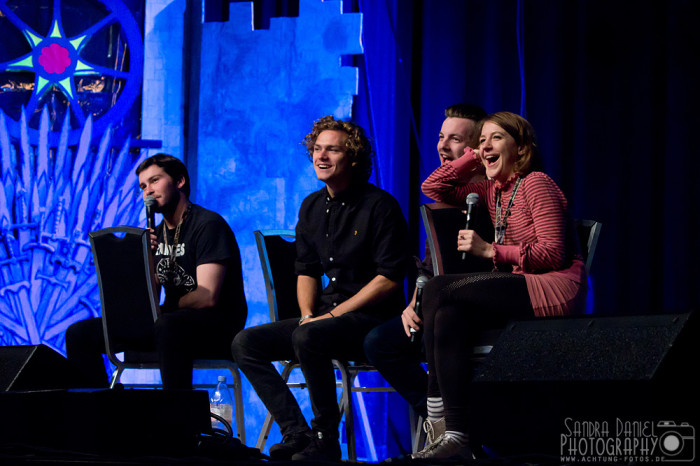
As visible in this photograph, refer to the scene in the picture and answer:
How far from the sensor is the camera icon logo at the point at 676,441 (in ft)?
4.03

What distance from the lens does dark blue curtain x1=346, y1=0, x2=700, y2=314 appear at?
341 centimetres

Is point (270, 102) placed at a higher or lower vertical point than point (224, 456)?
higher

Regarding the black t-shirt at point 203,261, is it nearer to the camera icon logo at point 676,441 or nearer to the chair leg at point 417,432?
the chair leg at point 417,432

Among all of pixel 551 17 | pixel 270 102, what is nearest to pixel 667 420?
pixel 551 17

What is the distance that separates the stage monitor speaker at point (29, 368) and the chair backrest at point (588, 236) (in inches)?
59.9

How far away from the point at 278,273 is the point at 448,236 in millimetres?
830

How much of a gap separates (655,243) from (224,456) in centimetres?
243

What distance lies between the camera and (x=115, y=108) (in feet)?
14.2

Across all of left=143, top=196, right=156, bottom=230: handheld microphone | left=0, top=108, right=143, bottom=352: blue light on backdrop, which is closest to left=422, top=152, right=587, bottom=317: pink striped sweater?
left=143, top=196, right=156, bottom=230: handheld microphone

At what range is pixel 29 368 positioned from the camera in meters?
1.84

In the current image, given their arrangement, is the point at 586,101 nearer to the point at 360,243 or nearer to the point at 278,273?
the point at 360,243

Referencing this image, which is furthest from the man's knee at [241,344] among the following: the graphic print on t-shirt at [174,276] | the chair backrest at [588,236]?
the chair backrest at [588,236]

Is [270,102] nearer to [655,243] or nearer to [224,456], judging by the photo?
[655,243]

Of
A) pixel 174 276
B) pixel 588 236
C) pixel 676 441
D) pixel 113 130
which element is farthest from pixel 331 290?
pixel 113 130
